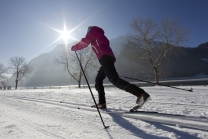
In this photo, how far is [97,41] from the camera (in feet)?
9.18

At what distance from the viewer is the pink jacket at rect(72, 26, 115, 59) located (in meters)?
2.74

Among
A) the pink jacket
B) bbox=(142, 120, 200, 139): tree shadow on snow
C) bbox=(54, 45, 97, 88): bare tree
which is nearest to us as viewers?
bbox=(142, 120, 200, 139): tree shadow on snow

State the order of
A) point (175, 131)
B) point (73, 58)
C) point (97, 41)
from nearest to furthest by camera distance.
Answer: point (175, 131) → point (97, 41) → point (73, 58)

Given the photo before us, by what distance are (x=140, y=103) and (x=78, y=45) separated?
1.73 m

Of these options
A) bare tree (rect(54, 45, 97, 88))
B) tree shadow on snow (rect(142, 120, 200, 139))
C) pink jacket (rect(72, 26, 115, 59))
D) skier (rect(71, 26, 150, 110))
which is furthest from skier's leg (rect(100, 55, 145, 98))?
bare tree (rect(54, 45, 97, 88))

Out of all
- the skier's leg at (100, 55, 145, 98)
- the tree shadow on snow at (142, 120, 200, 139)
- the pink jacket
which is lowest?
the tree shadow on snow at (142, 120, 200, 139)

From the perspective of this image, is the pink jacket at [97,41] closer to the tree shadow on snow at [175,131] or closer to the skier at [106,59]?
the skier at [106,59]

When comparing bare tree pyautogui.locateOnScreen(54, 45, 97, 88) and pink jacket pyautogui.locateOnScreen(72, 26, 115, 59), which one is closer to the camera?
pink jacket pyautogui.locateOnScreen(72, 26, 115, 59)

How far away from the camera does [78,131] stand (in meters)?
1.78

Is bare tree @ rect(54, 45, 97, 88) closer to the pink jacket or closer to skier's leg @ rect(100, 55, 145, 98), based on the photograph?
the pink jacket

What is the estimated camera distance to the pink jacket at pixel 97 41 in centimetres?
274

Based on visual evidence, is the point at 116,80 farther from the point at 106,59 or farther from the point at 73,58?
the point at 73,58

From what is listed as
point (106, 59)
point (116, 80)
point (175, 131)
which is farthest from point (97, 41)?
point (175, 131)

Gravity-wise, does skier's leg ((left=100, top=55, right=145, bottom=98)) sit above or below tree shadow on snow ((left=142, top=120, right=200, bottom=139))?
above
